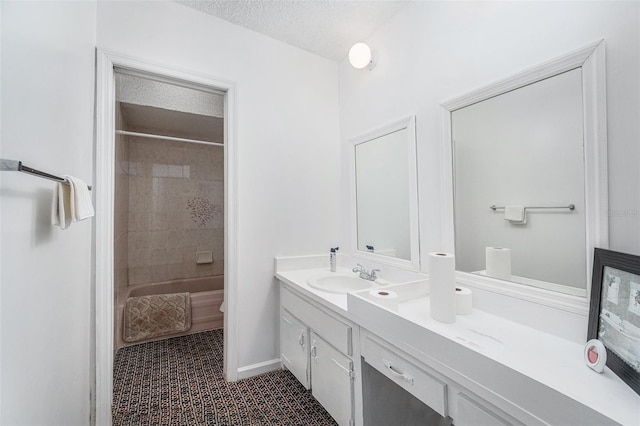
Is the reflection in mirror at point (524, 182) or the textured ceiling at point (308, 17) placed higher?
the textured ceiling at point (308, 17)

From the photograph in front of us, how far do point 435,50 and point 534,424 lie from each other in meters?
1.69

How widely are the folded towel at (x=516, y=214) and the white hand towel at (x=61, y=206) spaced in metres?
1.66

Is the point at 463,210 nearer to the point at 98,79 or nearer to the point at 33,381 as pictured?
the point at 33,381

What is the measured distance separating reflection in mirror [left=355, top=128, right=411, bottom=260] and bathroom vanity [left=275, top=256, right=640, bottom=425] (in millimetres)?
252

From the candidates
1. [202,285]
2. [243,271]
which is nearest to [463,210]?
[243,271]

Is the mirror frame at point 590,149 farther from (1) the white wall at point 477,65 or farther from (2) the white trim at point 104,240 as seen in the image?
(2) the white trim at point 104,240

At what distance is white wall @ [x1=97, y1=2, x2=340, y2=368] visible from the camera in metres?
1.87

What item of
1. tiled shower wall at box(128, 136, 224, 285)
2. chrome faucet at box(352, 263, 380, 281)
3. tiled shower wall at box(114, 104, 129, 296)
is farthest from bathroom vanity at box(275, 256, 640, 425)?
tiled shower wall at box(128, 136, 224, 285)

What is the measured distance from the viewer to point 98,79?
1628mm

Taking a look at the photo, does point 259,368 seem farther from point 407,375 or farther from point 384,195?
point 384,195

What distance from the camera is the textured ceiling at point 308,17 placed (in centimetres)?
183

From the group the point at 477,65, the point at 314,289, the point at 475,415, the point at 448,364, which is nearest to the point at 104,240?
the point at 314,289

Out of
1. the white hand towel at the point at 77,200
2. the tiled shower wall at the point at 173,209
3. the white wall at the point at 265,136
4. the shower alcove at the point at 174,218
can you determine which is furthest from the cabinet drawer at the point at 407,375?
the tiled shower wall at the point at 173,209

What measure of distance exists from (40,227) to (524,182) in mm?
1725
